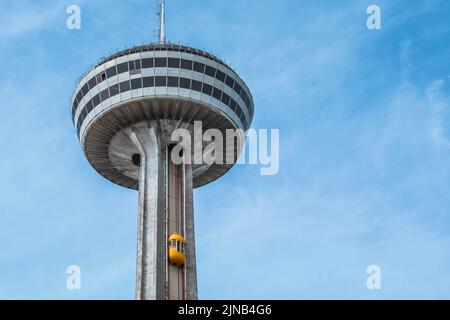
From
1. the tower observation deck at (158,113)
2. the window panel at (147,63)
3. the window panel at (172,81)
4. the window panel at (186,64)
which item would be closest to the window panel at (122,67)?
the tower observation deck at (158,113)

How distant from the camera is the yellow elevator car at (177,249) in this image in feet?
238

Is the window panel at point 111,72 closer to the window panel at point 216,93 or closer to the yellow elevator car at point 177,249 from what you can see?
the window panel at point 216,93

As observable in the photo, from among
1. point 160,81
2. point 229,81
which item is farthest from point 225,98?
point 160,81

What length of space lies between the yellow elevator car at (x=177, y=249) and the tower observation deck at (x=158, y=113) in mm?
159

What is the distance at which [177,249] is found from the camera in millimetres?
73062

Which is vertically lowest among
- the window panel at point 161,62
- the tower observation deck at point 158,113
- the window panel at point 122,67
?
the tower observation deck at point 158,113

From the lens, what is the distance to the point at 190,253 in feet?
244

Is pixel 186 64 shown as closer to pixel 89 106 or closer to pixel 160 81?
pixel 160 81

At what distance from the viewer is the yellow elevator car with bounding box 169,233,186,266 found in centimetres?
7250

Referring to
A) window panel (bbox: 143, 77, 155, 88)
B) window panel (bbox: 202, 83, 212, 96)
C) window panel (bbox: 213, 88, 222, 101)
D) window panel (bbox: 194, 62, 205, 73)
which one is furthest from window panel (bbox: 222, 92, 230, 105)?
window panel (bbox: 143, 77, 155, 88)

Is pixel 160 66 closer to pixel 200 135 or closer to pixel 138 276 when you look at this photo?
pixel 200 135

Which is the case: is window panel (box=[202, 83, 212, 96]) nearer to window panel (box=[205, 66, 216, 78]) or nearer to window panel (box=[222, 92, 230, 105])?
window panel (box=[205, 66, 216, 78])
